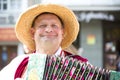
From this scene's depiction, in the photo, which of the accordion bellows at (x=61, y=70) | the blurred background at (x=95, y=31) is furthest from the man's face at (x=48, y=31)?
the blurred background at (x=95, y=31)

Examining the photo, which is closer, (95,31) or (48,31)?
(48,31)

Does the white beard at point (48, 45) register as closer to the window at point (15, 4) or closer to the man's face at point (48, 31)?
the man's face at point (48, 31)

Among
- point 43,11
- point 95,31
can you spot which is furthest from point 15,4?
point 43,11

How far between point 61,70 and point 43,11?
21.3 inches

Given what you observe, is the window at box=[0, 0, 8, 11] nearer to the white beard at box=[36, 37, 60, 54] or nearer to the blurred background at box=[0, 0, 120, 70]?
the blurred background at box=[0, 0, 120, 70]

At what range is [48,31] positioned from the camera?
2816 mm

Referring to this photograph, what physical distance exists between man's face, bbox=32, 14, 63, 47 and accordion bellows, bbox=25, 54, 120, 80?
0.33 metres

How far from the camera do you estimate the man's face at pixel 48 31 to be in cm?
282

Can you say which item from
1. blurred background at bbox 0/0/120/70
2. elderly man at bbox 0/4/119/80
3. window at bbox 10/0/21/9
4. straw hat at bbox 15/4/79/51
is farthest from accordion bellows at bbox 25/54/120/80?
window at bbox 10/0/21/9

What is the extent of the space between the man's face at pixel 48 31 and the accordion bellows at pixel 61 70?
0.33 m

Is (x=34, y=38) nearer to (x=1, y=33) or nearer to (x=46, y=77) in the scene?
(x=46, y=77)

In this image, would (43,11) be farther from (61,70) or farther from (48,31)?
(61,70)

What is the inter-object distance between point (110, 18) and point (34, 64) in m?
13.3

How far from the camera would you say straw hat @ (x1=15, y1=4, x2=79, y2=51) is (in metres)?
2.90
